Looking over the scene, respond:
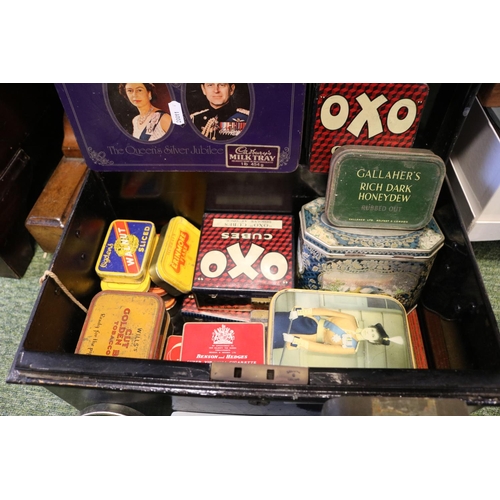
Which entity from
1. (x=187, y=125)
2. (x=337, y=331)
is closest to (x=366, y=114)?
(x=187, y=125)

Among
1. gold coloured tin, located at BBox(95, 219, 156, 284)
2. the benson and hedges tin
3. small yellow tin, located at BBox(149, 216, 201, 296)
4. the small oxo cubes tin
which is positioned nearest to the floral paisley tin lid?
the benson and hedges tin

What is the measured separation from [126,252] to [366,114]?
2.56ft

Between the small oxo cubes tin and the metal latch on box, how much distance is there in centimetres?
38

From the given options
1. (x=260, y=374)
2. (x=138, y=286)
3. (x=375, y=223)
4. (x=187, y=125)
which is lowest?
(x=260, y=374)

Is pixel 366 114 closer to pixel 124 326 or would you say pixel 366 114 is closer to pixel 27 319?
pixel 124 326

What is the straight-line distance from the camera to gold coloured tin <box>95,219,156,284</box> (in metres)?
1.32

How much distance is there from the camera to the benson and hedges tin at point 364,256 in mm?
1203

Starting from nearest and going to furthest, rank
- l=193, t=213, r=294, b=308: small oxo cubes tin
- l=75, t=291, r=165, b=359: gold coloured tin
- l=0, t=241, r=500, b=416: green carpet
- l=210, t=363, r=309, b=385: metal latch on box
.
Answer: l=210, t=363, r=309, b=385: metal latch on box → l=75, t=291, r=165, b=359: gold coloured tin → l=193, t=213, r=294, b=308: small oxo cubes tin → l=0, t=241, r=500, b=416: green carpet

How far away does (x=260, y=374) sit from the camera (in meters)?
0.91

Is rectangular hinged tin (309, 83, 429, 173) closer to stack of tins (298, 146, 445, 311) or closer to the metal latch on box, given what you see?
stack of tins (298, 146, 445, 311)

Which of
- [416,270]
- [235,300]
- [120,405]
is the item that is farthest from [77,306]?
[416,270]

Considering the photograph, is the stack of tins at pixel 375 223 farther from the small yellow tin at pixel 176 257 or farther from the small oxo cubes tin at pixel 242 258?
the small yellow tin at pixel 176 257

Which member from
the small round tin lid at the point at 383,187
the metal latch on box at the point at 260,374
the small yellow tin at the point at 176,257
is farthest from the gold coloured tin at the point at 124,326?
the small round tin lid at the point at 383,187

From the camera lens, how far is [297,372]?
36.1 inches
